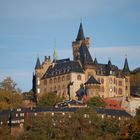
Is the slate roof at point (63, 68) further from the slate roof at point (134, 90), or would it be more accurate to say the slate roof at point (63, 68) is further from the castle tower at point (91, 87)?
the slate roof at point (134, 90)

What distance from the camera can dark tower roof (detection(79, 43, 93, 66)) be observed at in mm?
151125

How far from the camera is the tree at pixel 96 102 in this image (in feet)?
456

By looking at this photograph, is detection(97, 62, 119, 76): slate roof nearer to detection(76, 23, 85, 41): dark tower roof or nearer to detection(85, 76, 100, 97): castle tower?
detection(85, 76, 100, 97): castle tower

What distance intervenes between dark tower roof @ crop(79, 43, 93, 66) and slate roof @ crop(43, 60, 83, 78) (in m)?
1.17

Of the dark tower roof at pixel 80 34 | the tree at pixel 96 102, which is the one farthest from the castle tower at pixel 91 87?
the dark tower roof at pixel 80 34

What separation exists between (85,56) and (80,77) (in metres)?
5.34

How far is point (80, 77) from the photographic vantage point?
14862 centimetres

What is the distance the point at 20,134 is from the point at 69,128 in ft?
23.5

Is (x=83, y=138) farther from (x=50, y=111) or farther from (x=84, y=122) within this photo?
(x=50, y=111)

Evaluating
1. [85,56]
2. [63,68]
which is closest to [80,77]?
[63,68]

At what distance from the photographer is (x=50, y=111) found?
130375 millimetres

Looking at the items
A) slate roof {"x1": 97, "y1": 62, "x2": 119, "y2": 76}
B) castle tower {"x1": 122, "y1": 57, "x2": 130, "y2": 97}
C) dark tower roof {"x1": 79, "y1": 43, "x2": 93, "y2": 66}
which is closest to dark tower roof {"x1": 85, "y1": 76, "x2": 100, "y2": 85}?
dark tower roof {"x1": 79, "y1": 43, "x2": 93, "y2": 66}

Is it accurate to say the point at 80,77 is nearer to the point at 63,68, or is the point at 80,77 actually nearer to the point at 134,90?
the point at 63,68

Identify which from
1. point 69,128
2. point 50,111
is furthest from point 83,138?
point 50,111
